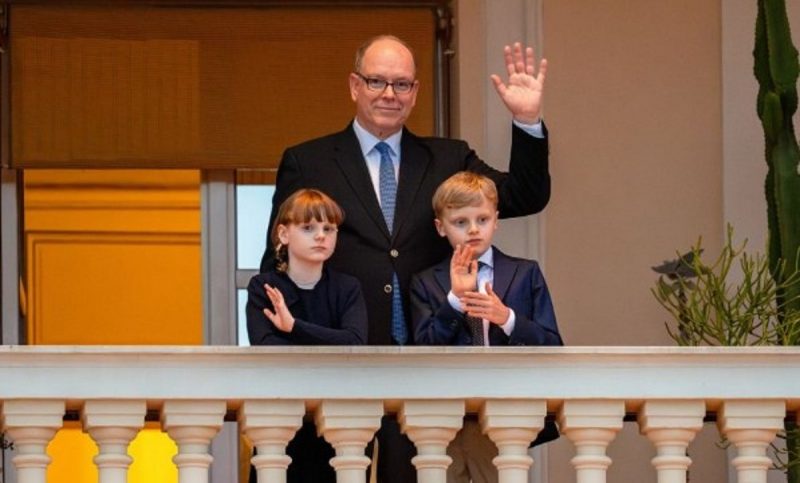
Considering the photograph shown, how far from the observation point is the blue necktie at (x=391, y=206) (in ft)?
23.6

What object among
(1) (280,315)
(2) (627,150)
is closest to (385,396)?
(1) (280,315)

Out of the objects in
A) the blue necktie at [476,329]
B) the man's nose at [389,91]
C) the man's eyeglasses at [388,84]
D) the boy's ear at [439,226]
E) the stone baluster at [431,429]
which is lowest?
the stone baluster at [431,429]

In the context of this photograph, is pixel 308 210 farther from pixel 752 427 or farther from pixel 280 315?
pixel 752 427

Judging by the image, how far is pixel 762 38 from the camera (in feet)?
28.0

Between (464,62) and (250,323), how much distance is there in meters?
2.79

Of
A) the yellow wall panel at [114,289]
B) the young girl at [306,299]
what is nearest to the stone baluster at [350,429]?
the young girl at [306,299]

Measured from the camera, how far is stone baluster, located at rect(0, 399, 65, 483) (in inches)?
252

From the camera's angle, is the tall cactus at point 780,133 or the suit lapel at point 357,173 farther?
the tall cactus at point 780,133

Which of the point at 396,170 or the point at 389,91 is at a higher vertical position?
the point at 389,91

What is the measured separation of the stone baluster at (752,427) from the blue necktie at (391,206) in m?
0.96

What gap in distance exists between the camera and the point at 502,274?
6.99m

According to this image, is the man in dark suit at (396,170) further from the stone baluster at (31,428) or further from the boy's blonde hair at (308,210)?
the stone baluster at (31,428)

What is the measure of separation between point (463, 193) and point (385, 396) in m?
0.70

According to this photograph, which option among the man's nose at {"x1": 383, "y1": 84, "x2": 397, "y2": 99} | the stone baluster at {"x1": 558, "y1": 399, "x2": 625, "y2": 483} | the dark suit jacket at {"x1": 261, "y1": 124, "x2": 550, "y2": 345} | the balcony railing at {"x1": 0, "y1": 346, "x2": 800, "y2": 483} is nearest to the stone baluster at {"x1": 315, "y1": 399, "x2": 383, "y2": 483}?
the balcony railing at {"x1": 0, "y1": 346, "x2": 800, "y2": 483}
